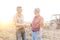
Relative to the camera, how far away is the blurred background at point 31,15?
6.17ft

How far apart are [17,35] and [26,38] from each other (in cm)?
9

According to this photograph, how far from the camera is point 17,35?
1.89 meters

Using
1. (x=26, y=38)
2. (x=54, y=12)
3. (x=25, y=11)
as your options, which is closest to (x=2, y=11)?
(x=25, y=11)

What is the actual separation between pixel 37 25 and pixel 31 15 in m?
0.11

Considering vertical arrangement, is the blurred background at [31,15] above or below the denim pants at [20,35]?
above

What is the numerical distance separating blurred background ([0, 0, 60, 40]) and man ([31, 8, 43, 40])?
0.04 metres

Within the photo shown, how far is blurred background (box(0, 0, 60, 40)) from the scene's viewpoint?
1880 millimetres

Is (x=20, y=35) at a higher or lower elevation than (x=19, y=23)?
lower

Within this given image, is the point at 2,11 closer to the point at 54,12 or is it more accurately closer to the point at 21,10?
the point at 21,10

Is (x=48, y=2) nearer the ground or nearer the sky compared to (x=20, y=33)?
nearer the sky

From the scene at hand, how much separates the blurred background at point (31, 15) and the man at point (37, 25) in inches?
1.5

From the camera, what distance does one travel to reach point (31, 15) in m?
1.88

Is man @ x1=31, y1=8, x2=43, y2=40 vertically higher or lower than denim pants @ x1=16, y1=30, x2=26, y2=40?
higher

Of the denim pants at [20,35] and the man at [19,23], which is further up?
the man at [19,23]
